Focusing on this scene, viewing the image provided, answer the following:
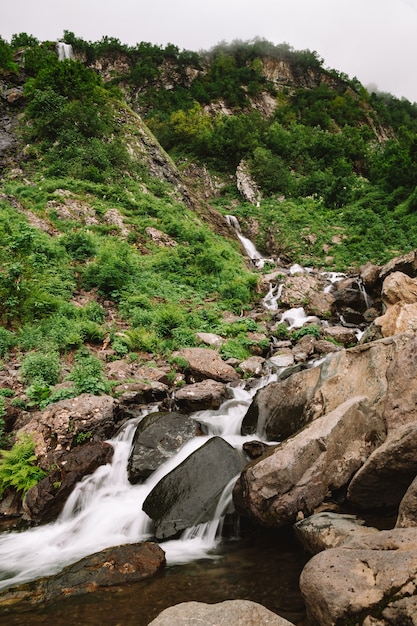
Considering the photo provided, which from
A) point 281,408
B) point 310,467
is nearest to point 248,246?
point 281,408

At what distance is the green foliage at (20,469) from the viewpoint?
725cm

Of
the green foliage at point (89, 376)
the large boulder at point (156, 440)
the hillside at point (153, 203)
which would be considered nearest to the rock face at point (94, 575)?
the large boulder at point (156, 440)

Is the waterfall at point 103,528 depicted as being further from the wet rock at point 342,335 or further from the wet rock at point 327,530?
the wet rock at point 342,335

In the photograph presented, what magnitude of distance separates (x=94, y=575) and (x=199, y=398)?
197 inches

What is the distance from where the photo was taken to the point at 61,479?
736 cm

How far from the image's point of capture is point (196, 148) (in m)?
39.0

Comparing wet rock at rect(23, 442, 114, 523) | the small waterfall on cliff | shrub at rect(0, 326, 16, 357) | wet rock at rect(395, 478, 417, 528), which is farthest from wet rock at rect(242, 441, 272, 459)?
the small waterfall on cliff

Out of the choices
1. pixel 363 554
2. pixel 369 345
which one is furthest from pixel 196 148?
pixel 363 554

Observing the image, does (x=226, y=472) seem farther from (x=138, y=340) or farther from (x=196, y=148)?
(x=196, y=148)

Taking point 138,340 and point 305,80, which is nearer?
point 138,340

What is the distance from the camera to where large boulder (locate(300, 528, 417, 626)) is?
3.10 metres

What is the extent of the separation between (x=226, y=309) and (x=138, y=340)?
494 cm

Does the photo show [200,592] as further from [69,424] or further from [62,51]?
[62,51]

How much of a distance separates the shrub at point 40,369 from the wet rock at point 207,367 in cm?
374
